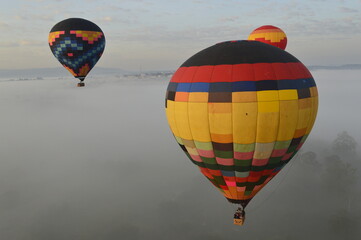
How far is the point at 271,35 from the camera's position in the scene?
32.7 meters

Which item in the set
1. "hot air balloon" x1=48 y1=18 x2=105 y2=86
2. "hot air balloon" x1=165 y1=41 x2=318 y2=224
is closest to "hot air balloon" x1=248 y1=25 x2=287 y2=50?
"hot air balloon" x1=48 y1=18 x2=105 y2=86

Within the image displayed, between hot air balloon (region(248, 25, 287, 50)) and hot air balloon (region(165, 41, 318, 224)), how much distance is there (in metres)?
22.2

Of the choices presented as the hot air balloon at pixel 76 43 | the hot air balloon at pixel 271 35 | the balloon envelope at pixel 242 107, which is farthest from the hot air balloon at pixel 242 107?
the hot air balloon at pixel 76 43

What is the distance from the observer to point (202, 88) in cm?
1128

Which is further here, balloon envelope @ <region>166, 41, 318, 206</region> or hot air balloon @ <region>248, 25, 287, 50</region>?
hot air balloon @ <region>248, 25, 287, 50</region>

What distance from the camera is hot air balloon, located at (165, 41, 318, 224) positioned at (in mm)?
10852

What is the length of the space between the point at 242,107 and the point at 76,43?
27.6m

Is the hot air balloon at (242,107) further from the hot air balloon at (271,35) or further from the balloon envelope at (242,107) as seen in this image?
the hot air balloon at (271,35)

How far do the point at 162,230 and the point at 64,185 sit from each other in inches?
3148

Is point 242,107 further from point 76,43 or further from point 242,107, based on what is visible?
point 76,43

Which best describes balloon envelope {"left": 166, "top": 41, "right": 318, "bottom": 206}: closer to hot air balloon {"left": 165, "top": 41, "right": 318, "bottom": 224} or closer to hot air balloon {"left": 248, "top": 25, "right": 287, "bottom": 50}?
hot air balloon {"left": 165, "top": 41, "right": 318, "bottom": 224}

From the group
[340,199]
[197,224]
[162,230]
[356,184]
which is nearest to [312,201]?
[340,199]

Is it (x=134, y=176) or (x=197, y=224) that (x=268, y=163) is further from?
(x=134, y=176)

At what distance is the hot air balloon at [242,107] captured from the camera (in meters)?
10.9
